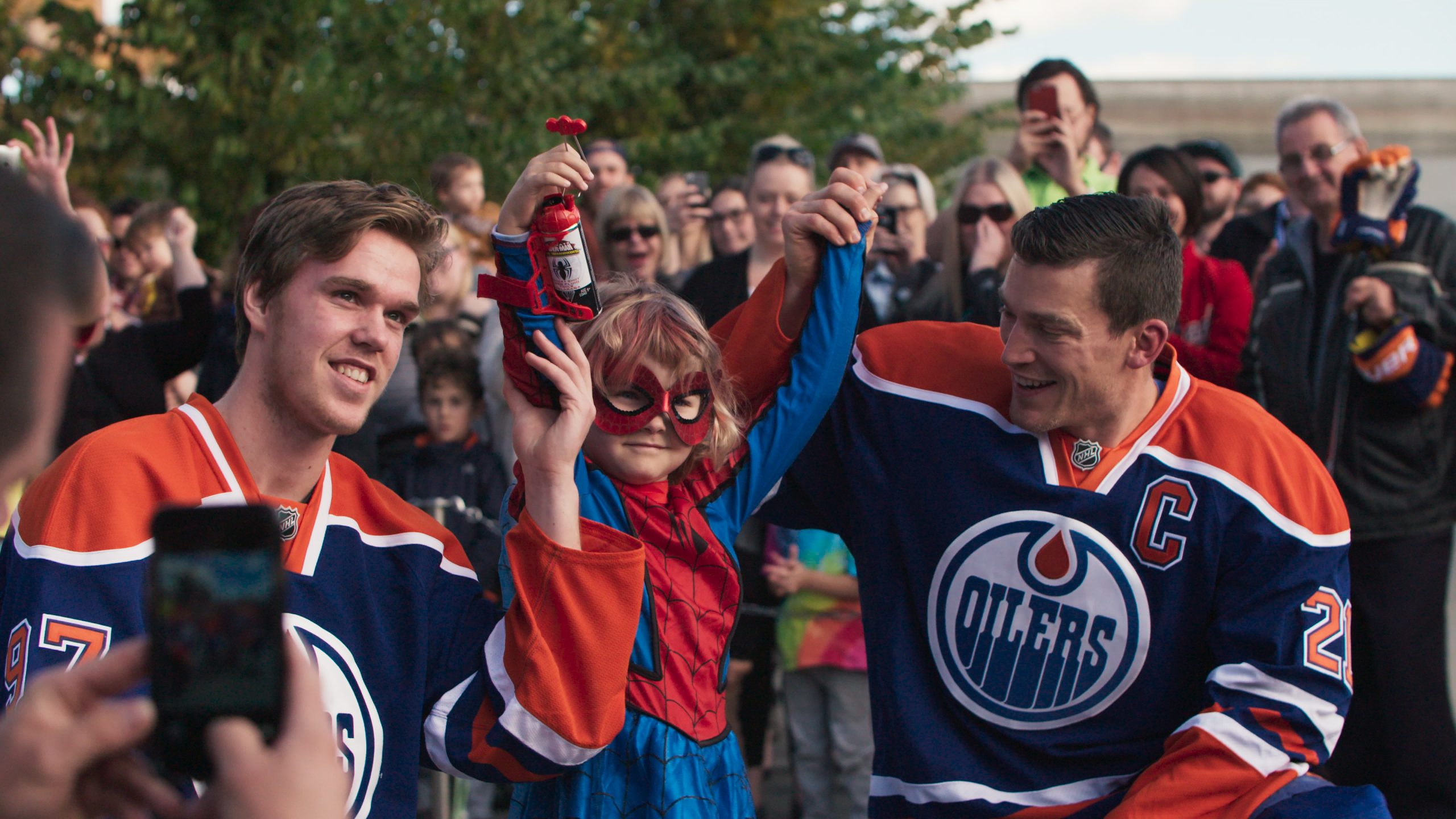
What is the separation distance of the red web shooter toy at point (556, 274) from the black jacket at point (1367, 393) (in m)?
3.11

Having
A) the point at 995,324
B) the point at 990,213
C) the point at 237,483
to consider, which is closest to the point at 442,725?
the point at 237,483

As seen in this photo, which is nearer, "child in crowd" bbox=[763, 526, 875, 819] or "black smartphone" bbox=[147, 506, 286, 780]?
"black smartphone" bbox=[147, 506, 286, 780]

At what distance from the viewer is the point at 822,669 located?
473 cm

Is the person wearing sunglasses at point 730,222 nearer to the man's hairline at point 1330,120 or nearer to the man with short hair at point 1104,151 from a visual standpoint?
the man with short hair at point 1104,151

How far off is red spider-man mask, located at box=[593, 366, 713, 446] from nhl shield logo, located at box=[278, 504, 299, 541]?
617 mm

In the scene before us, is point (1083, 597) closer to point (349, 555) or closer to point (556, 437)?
point (556, 437)

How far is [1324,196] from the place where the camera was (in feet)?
15.6

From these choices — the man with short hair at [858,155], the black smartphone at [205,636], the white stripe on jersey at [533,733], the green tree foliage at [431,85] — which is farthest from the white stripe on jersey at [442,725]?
the green tree foliage at [431,85]

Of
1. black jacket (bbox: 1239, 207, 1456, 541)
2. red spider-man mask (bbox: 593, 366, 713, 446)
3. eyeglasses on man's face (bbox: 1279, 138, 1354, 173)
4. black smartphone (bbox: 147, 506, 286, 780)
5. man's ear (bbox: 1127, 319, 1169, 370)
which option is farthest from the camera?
eyeglasses on man's face (bbox: 1279, 138, 1354, 173)

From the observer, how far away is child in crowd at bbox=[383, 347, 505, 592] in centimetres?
466

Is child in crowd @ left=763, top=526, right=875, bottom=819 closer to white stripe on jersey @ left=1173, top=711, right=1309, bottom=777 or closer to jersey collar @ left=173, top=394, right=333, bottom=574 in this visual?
white stripe on jersey @ left=1173, top=711, right=1309, bottom=777

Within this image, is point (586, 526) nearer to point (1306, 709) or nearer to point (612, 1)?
point (1306, 709)

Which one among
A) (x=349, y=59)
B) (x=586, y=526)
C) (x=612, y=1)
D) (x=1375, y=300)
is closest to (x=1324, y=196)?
(x=1375, y=300)

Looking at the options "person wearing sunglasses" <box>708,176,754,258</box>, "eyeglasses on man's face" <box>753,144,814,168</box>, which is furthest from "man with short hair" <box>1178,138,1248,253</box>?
"eyeglasses on man's face" <box>753,144,814,168</box>
